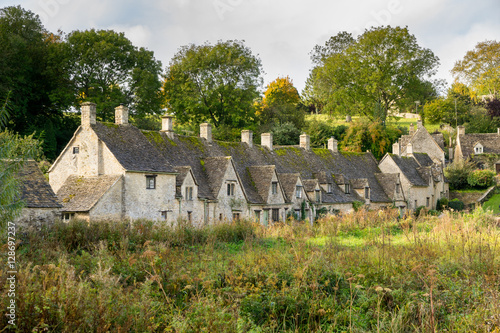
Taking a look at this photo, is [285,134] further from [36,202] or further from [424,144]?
[36,202]

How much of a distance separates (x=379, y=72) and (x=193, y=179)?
44.0 meters

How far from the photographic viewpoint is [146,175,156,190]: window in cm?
2977

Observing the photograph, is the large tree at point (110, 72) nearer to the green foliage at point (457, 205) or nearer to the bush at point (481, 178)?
the green foliage at point (457, 205)

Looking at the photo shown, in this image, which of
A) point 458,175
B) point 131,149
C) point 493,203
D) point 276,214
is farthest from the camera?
point 458,175

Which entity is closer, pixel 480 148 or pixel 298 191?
pixel 298 191

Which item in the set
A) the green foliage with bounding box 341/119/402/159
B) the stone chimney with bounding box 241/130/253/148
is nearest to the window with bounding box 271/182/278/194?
the stone chimney with bounding box 241/130/253/148

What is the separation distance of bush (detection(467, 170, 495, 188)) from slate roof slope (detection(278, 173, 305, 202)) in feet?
100

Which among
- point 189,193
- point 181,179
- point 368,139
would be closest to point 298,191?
point 189,193

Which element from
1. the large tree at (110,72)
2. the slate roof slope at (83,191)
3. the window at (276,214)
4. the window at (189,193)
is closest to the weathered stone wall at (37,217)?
the slate roof slope at (83,191)

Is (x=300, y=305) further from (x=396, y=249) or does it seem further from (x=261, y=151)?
(x=261, y=151)

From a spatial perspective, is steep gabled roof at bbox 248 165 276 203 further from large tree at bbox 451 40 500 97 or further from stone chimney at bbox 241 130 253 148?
large tree at bbox 451 40 500 97

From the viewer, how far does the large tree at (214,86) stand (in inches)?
2323

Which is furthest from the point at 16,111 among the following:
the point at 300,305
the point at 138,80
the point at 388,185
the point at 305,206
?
the point at 300,305

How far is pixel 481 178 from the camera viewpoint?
59219 millimetres
